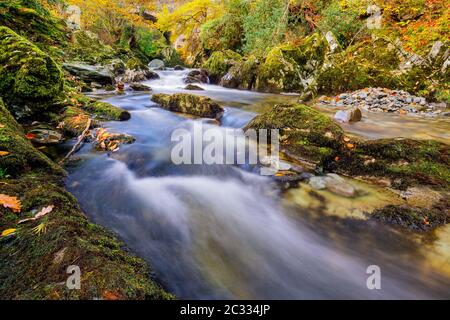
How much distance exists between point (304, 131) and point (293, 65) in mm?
7987

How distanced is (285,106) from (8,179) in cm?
412

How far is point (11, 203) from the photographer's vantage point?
202cm

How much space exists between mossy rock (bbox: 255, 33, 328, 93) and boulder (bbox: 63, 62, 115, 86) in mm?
6726

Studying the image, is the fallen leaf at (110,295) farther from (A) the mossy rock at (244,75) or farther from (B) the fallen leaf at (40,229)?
(A) the mossy rock at (244,75)

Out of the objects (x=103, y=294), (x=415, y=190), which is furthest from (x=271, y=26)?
(x=103, y=294)

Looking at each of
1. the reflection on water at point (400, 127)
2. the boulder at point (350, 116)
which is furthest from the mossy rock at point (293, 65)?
the boulder at point (350, 116)

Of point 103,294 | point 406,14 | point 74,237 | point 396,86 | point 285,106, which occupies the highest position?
point 406,14

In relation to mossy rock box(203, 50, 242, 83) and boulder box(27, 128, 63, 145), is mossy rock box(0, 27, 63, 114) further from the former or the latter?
mossy rock box(203, 50, 242, 83)

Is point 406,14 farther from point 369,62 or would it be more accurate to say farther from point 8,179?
point 8,179

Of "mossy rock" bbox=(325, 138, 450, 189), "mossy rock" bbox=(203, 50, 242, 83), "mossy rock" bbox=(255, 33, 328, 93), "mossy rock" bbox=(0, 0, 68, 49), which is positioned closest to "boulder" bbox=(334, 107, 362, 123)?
"mossy rock" bbox=(325, 138, 450, 189)

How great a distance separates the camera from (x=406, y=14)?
1049 centimetres

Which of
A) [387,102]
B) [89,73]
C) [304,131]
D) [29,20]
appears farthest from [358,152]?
[29,20]

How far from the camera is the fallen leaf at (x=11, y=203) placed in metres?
1.98

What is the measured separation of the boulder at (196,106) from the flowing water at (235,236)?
2.59 m
